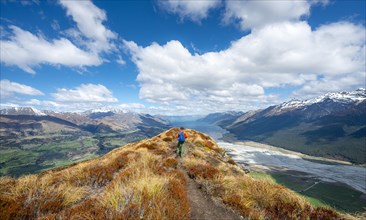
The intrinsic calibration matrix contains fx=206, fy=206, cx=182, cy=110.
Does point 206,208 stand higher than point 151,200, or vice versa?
point 151,200

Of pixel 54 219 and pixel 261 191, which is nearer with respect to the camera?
pixel 54 219

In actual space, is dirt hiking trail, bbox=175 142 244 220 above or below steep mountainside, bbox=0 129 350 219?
below

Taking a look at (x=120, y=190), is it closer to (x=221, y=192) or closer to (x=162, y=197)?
(x=162, y=197)

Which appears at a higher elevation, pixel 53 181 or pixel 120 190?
pixel 120 190

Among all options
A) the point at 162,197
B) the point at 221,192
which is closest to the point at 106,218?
the point at 162,197

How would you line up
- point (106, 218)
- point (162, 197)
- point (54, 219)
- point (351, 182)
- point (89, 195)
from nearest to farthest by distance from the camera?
point (106, 218), point (54, 219), point (162, 197), point (89, 195), point (351, 182)

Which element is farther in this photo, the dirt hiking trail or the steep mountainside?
the dirt hiking trail

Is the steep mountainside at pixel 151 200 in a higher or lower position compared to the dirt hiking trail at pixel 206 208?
higher

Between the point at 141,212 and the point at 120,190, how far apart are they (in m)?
1.71

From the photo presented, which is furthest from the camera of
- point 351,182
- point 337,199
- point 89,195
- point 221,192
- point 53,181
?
point 351,182

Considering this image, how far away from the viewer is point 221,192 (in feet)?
34.4

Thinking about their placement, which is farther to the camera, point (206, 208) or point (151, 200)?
point (206, 208)

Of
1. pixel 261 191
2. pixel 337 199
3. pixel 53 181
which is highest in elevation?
pixel 261 191

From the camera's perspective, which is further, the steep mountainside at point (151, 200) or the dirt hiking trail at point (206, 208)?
the dirt hiking trail at point (206, 208)
